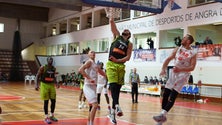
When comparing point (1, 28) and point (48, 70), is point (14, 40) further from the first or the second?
point (48, 70)

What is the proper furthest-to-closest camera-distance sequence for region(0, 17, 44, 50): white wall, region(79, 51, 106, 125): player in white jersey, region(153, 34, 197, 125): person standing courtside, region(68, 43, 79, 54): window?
region(0, 17, 44, 50): white wall → region(68, 43, 79, 54): window → region(79, 51, 106, 125): player in white jersey → region(153, 34, 197, 125): person standing courtside

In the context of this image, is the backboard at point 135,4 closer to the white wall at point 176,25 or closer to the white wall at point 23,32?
the white wall at point 176,25

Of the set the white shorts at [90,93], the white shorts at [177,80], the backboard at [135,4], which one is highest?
the backboard at [135,4]

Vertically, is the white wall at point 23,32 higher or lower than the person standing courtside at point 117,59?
higher

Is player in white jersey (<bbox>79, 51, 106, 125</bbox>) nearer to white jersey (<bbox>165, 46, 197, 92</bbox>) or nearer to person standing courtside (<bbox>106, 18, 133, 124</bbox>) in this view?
person standing courtside (<bbox>106, 18, 133, 124</bbox>)

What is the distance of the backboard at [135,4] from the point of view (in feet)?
45.4

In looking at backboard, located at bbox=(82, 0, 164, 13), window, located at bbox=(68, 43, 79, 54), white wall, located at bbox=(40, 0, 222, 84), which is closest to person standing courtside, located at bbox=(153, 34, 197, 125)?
backboard, located at bbox=(82, 0, 164, 13)

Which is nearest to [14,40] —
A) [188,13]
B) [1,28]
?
[1,28]

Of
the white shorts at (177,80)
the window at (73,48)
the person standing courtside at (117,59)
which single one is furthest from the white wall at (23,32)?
the white shorts at (177,80)

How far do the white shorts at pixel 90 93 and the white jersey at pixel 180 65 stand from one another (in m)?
1.90

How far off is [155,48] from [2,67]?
23.3 metres

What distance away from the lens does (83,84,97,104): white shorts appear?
24.6ft

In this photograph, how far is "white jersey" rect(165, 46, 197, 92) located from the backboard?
7071 millimetres

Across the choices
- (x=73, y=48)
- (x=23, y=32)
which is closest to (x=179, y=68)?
(x=73, y=48)
